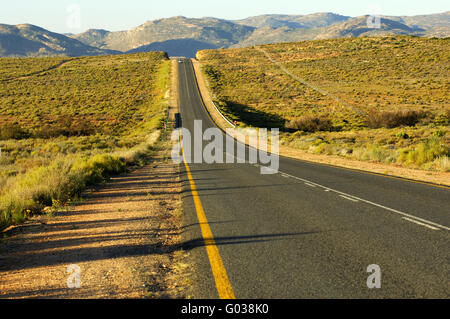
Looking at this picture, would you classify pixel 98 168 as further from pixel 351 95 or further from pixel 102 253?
pixel 351 95

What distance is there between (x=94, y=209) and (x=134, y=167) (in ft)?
26.5

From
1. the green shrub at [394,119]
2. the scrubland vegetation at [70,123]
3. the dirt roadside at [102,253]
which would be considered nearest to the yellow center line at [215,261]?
the dirt roadside at [102,253]

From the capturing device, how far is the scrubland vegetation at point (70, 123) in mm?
9171

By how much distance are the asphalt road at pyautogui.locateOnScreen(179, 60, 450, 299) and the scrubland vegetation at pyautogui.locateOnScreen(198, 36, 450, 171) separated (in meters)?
6.87

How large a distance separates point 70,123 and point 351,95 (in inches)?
1634

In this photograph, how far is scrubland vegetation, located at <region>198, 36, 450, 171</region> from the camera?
20969 mm

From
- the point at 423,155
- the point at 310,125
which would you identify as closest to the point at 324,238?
the point at 423,155

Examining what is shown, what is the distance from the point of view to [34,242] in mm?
5449

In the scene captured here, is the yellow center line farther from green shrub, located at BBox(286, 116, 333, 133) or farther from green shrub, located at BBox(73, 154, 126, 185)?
green shrub, located at BBox(286, 116, 333, 133)

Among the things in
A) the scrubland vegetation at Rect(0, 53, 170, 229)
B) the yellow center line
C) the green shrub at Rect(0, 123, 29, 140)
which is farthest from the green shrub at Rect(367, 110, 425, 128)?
the green shrub at Rect(0, 123, 29, 140)

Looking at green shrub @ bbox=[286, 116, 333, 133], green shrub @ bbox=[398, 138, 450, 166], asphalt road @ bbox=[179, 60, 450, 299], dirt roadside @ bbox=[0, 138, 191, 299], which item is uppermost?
green shrub @ bbox=[286, 116, 333, 133]

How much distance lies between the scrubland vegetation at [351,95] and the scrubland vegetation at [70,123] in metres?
12.5

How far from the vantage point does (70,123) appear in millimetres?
40906
